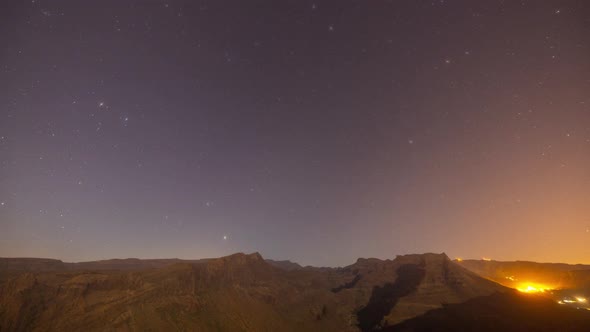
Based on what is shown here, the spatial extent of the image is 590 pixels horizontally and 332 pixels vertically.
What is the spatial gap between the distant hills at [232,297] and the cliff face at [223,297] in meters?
0.16

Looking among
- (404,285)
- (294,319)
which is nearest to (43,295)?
(294,319)

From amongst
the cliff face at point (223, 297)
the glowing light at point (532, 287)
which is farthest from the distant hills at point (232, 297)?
the glowing light at point (532, 287)

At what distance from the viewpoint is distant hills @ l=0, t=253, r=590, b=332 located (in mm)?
50812

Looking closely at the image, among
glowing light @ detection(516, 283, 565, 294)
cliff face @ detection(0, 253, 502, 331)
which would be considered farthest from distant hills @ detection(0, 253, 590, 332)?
glowing light @ detection(516, 283, 565, 294)

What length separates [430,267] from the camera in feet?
340

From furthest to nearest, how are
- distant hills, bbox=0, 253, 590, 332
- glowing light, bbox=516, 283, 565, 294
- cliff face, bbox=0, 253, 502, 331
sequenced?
glowing light, bbox=516, 283, 565, 294
distant hills, bbox=0, 253, 590, 332
cliff face, bbox=0, 253, 502, 331

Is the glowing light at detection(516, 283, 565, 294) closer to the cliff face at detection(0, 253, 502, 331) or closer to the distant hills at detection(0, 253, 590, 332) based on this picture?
the distant hills at detection(0, 253, 590, 332)

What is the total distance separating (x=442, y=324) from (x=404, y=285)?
3156cm

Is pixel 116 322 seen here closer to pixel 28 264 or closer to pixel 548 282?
pixel 28 264

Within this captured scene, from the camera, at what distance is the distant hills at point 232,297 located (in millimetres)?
50812

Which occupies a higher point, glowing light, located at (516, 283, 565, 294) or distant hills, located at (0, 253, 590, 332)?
distant hills, located at (0, 253, 590, 332)

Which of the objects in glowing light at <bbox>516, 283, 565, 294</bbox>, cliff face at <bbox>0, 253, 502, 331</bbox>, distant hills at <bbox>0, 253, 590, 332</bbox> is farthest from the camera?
glowing light at <bbox>516, 283, 565, 294</bbox>

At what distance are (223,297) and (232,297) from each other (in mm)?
2327

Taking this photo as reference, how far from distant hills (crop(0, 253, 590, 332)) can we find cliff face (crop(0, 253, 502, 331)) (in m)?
0.16
